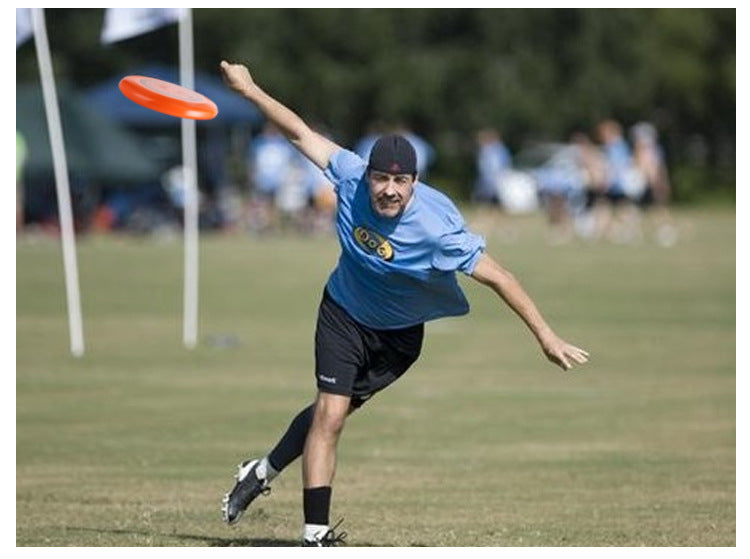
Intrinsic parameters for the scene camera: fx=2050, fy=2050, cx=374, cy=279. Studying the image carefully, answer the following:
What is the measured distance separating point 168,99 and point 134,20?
11.7 m

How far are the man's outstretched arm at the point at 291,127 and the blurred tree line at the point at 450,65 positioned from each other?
57237mm

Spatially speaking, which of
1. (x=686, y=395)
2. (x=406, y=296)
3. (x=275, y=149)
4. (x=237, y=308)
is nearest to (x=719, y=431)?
(x=686, y=395)

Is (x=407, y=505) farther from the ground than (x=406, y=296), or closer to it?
closer to it

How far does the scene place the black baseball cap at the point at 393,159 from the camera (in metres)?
9.73

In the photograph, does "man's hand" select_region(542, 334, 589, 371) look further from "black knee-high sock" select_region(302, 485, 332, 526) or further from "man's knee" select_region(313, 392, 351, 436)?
"black knee-high sock" select_region(302, 485, 332, 526)

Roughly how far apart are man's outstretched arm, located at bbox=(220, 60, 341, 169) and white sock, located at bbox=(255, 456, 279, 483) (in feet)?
5.43

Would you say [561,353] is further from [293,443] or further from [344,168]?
[293,443]

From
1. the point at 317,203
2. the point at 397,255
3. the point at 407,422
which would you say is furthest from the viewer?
the point at 317,203

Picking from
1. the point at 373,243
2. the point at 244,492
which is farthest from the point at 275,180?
the point at 373,243

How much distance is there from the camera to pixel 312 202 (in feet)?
162

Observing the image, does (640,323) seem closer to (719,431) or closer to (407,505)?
(719,431)

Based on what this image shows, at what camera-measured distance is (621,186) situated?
46625mm

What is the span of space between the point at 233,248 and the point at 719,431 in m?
27.1

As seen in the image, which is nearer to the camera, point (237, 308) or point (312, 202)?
point (237, 308)
